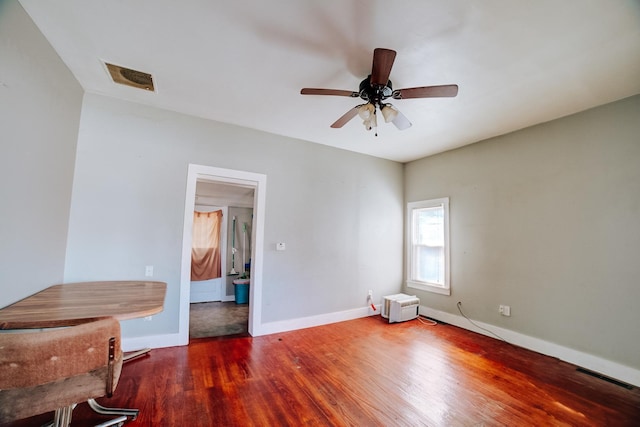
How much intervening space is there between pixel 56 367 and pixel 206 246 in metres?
4.60

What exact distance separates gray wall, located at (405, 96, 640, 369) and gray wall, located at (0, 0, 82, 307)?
15.6ft

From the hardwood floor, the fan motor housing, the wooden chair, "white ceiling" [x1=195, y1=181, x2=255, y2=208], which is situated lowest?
the hardwood floor

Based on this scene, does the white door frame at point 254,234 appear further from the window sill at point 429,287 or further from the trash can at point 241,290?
the window sill at point 429,287

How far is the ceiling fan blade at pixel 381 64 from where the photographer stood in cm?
167

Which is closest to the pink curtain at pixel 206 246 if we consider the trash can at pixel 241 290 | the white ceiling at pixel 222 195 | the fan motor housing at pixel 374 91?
the white ceiling at pixel 222 195

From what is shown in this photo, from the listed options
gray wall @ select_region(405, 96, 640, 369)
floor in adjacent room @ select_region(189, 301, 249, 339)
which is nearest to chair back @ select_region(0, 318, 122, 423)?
floor in adjacent room @ select_region(189, 301, 249, 339)

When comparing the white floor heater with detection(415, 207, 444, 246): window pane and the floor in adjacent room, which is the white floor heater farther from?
the floor in adjacent room

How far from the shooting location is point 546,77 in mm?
2314

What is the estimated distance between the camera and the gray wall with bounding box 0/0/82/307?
65.2 inches

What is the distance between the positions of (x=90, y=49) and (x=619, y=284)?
5.24 metres

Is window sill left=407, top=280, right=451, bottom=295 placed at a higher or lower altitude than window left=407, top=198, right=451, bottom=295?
lower

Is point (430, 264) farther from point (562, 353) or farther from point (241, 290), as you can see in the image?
point (241, 290)

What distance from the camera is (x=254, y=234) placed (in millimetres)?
3539

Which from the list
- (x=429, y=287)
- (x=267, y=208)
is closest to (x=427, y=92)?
(x=267, y=208)
